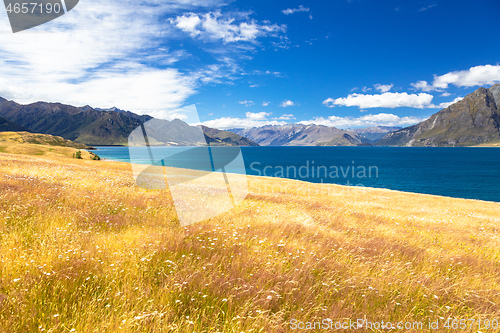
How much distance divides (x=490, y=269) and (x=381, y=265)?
4120 millimetres

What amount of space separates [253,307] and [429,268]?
18.2 ft

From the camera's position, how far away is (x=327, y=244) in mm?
7668

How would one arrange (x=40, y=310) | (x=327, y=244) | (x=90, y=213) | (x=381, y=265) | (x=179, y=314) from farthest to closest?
(x=90, y=213) < (x=327, y=244) < (x=381, y=265) < (x=179, y=314) < (x=40, y=310)

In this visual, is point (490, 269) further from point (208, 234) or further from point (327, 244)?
point (208, 234)

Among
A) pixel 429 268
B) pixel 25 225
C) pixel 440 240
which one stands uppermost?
pixel 25 225

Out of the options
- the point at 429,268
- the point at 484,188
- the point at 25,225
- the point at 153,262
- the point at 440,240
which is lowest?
the point at 484,188

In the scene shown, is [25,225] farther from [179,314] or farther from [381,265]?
[381,265]

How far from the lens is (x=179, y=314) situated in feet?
12.8

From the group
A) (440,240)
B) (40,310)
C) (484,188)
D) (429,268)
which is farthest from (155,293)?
(484,188)

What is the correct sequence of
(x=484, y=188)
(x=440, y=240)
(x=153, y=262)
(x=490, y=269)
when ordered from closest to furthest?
(x=153, y=262), (x=490, y=269), (x=440, y=240), (x=484, y=188)

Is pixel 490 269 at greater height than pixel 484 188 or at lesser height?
greater

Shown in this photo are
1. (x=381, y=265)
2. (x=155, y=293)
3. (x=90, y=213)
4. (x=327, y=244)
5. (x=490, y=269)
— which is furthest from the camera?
(x=90, y=213)

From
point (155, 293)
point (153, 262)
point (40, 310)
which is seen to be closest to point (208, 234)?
point (153, 262)

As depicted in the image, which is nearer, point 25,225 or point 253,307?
point 253,307
